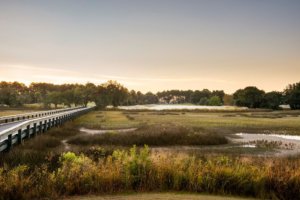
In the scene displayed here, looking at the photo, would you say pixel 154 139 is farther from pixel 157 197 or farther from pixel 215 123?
pixel 215 123

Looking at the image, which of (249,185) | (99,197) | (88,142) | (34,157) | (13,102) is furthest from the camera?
(13,102)

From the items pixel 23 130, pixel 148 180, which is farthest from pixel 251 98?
pixel 148 180

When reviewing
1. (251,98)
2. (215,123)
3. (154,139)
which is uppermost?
(251,98)

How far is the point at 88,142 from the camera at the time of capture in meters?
26.8

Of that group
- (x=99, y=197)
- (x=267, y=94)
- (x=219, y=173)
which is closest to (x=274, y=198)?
A: (x=219, y=173)

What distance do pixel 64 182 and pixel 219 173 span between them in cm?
435

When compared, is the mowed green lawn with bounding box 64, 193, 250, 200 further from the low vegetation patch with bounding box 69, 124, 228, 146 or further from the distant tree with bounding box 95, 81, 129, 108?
the distant tree with bounding box 95, 81, 129, 108

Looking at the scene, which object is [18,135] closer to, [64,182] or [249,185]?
[64,182]

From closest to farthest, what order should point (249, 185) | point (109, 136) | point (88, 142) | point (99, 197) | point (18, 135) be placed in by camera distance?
point (99, 197), point (249, 185), point (18, 135), point (88, 142), point (109, 136)

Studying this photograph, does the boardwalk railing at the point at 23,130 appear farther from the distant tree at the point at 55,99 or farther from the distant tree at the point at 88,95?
the distant tree at the point at 88,95

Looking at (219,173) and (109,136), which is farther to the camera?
(109,136)

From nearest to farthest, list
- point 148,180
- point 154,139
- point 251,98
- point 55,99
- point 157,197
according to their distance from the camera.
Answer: point 157,197 → point 148,180 → point 154,139 → point 251,98 → point 55,99

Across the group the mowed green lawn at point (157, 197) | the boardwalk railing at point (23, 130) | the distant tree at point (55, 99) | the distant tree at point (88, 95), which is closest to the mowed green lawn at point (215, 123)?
the boardwalk railing at point (23, 130)

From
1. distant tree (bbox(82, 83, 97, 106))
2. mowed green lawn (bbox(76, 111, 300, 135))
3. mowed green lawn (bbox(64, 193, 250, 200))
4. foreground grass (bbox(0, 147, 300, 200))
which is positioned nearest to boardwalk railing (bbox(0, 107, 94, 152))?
foreground grass (bbox(0, 147, 300, 200))
